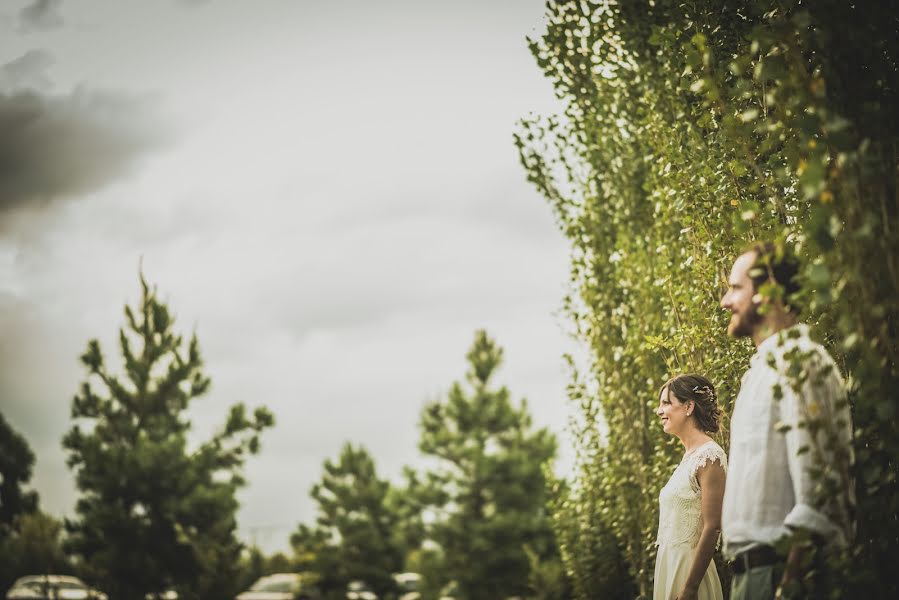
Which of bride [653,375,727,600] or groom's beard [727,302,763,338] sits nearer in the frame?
groom's beard [727,302,763,338]

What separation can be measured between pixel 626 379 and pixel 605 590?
2.33 m

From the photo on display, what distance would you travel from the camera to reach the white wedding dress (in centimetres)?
331

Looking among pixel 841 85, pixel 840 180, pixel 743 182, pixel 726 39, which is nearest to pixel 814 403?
pixel 840 180

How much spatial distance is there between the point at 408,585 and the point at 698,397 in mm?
22979

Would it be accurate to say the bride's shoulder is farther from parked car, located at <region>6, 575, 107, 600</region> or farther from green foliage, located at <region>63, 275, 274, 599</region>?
parked car, located at <region>6, 575, 107, 600</region>

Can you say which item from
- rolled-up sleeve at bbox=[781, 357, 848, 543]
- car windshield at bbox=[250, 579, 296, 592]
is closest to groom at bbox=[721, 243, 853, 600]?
rolled-up sleeve at bbox=[781, 357, 848, 543]

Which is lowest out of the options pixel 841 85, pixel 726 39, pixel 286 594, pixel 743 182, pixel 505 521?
pixel 286 594

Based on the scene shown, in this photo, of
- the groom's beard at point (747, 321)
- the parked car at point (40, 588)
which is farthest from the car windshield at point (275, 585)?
the groom's beard at point (747, 321)

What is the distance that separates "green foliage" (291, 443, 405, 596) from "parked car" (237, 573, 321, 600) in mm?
406

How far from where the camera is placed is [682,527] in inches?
133

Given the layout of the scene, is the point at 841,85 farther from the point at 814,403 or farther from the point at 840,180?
the point at 814,403

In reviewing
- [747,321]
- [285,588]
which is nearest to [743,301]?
[747,321]

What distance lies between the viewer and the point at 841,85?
7.20 ft

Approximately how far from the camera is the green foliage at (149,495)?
15820 millimetres
